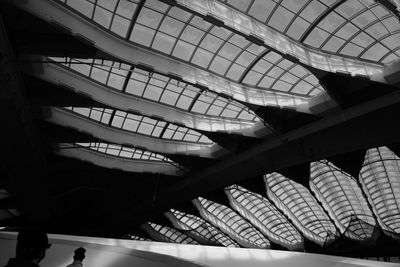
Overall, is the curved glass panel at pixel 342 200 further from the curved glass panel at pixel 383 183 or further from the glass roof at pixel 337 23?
the glass roof at pixel 337 23

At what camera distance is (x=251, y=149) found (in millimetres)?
27984

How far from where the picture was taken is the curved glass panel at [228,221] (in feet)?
142

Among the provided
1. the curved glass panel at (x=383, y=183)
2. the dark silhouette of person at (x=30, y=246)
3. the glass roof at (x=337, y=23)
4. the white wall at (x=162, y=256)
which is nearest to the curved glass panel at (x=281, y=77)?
the glass roof at (x=337, y=23)

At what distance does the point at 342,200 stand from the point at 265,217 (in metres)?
9.73

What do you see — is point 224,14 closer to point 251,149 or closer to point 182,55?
point 182,55

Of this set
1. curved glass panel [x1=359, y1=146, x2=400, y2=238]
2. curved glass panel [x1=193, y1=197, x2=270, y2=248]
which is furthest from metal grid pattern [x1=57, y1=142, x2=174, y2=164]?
curved glass panel [x1=359, y1=146, x2=400, y2=238]

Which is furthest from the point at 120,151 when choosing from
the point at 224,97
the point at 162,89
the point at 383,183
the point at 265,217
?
the point at 383,183

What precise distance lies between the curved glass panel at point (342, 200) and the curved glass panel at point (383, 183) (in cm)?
104

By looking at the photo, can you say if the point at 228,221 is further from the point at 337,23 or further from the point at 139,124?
the point at 337,23

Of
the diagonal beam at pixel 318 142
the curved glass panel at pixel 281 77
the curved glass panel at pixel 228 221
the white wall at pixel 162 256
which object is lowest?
the white wall at pixel 162 256

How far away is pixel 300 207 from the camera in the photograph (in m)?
40.7

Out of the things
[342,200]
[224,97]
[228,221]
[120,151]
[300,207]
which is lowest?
[228,221]

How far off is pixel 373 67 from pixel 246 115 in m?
9.28

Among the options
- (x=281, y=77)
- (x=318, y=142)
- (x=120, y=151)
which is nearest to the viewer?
(x=281, y=77)
